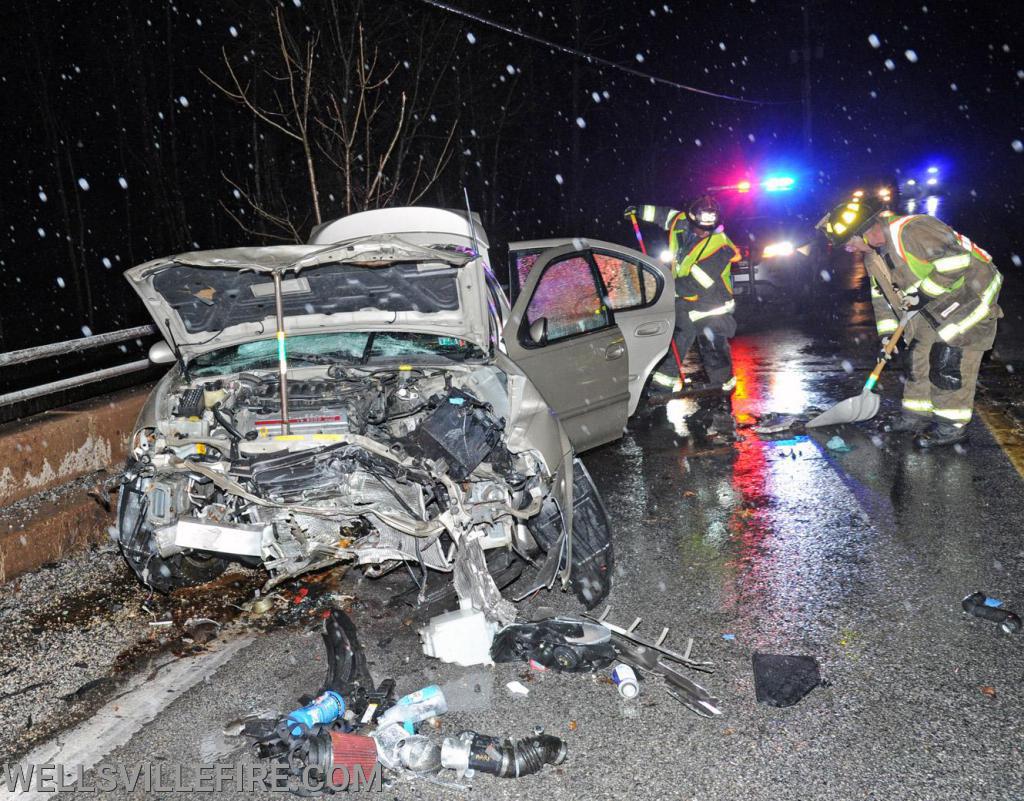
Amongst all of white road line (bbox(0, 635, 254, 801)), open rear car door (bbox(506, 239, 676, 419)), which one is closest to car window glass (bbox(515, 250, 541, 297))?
open rear car door (bbox(506, 239, 676, 419))

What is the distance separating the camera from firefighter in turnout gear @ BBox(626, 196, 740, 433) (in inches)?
327

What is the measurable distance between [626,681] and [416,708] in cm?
89

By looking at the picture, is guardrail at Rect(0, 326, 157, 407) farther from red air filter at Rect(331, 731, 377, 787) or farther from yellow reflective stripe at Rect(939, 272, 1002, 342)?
yellow reflective stripe at Rect(939, 272, 1002, 342)

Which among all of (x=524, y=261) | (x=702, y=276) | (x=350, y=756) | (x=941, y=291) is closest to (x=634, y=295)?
(x=524, y=261)

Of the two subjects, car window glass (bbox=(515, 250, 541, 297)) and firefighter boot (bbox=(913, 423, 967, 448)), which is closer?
car window glass (bbox=(515, 250, 541, 297))

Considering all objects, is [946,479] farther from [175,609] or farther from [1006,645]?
[175,609]

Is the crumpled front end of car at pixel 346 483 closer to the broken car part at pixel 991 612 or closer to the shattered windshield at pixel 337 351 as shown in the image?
the shattered windshield at pixel 337 351

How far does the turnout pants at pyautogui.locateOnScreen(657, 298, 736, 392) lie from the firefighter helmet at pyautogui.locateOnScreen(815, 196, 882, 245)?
4.65 feet

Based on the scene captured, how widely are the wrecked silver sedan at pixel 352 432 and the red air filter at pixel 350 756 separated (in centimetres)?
92

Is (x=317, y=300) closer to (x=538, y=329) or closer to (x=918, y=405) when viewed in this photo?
(x=538, y=329)

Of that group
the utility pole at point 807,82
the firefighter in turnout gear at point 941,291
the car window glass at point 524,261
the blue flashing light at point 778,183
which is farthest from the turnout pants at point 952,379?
the utility pole at point 807,82

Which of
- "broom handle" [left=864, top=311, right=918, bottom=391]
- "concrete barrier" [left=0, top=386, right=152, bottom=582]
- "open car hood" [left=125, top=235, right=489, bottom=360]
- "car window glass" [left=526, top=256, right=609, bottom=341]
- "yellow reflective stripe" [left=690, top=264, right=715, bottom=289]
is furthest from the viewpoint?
"yellow reflective stripe" [left=690, top=264, right=715, bottom=289]

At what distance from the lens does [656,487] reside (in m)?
6.50

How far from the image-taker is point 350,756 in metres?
3.21
